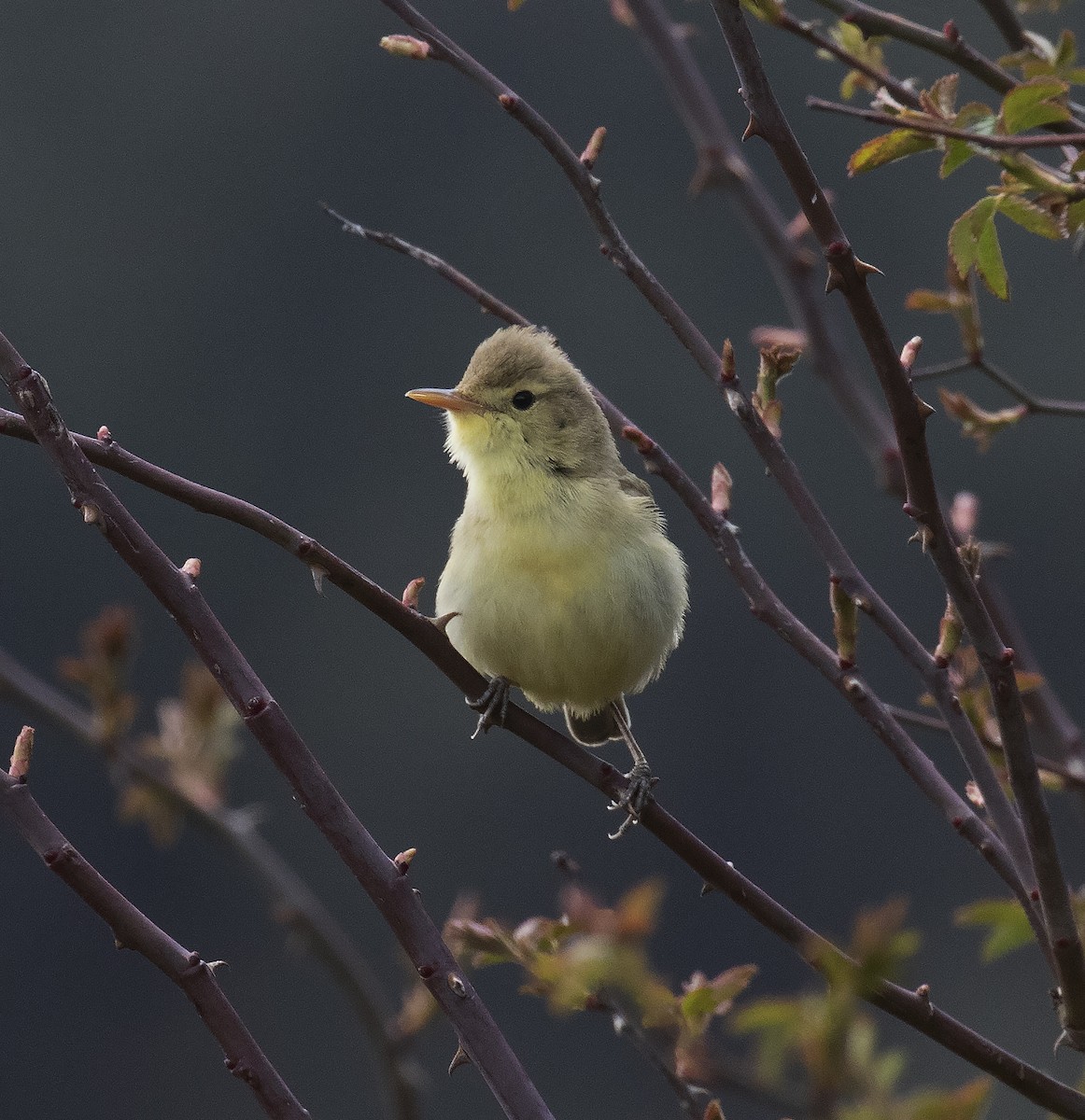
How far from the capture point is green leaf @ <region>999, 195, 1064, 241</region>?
197 cm

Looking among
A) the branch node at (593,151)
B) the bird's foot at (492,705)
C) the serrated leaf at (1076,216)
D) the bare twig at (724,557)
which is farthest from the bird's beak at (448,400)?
the serrated leaf at (1076,216)

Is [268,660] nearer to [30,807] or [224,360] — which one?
[224,360]

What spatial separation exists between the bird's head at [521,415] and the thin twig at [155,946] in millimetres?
2043

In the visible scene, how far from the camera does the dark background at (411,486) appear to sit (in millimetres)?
13156

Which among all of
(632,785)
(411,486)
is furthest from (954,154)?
(411,486)

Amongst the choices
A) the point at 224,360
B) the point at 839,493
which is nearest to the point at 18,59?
the point at 224,360

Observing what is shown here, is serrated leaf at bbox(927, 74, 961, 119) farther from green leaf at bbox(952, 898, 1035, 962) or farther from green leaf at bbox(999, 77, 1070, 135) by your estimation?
green leaf at bbox(952, 898, 1035, 962)

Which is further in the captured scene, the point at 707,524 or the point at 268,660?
the point at 268,660

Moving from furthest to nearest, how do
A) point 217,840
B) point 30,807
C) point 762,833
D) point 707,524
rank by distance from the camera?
point 762,833 < point 217,840 < point 707,524 < point 30,807

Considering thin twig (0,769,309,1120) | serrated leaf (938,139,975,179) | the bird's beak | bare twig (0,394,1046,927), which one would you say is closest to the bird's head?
the bird's beak

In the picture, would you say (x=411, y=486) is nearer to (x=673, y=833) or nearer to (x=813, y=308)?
(x=813, y=308)

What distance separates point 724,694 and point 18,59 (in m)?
9.70

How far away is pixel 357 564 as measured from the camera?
14.1 metres

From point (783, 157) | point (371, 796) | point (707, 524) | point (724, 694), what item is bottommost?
point (371, 796)
